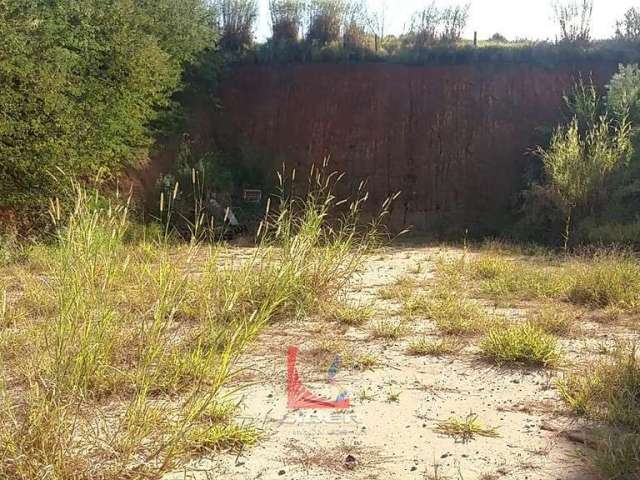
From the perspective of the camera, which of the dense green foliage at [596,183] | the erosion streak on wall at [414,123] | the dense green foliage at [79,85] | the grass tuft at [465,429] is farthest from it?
the erosion streak on wall at [414,123]

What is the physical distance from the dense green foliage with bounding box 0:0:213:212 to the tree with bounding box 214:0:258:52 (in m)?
3.31

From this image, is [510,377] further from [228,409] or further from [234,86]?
[234,86]

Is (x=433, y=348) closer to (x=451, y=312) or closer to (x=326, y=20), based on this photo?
(x=451, y=312)

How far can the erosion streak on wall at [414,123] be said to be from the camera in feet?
42.2

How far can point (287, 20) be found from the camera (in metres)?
14.6

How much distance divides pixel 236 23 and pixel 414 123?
5.20m

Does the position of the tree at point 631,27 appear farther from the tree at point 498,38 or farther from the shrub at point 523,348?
the shrub at point 523,348

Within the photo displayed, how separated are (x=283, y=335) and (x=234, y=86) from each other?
10734mm

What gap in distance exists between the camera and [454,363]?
3.95m

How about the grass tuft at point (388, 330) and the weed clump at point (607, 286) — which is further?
the weed clump at point (607, 286)

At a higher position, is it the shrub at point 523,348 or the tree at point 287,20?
the tree at point 287,20

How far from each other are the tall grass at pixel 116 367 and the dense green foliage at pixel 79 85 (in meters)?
4.00

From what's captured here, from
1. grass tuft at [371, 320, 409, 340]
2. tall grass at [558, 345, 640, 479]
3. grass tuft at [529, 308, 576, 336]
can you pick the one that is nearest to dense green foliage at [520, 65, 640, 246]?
grass tuft at [529, 308, 576, 336]

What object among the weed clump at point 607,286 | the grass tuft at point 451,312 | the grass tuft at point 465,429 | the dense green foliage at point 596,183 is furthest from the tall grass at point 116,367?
the dense green foliage at point 596,183
